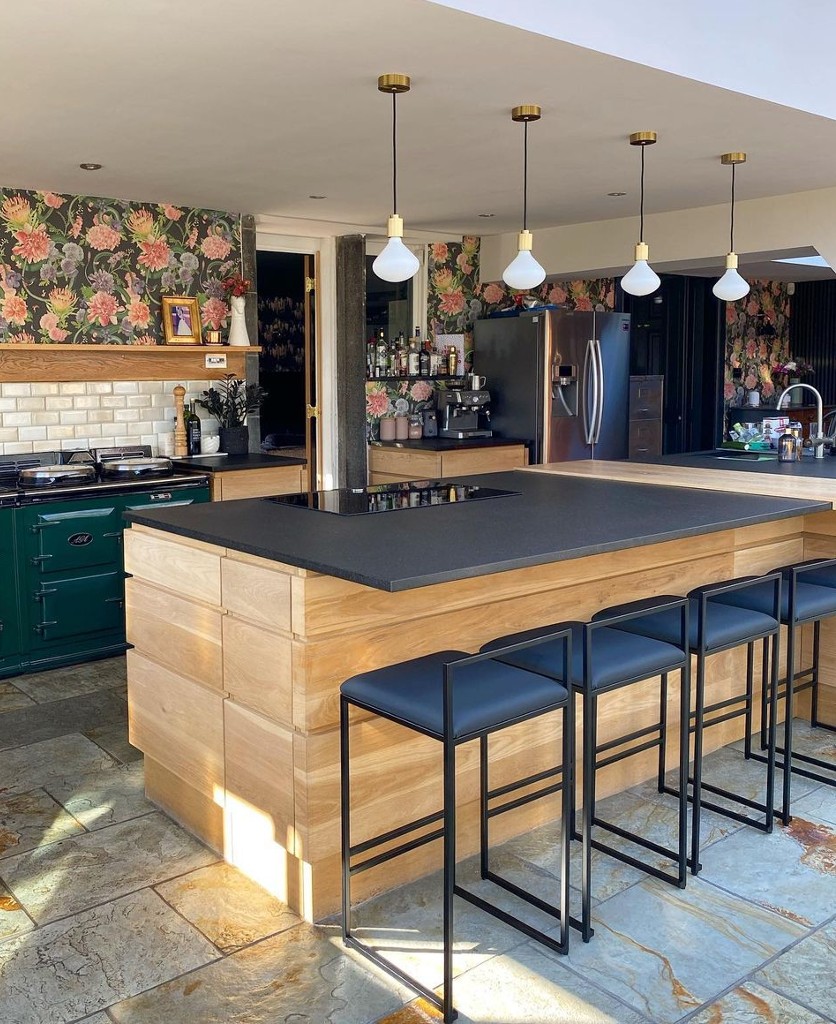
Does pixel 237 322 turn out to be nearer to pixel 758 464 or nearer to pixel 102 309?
pixel 102 309

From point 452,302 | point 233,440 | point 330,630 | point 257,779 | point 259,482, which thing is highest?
point 452,302

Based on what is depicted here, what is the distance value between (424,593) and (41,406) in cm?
336

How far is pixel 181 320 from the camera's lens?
5.73 metres

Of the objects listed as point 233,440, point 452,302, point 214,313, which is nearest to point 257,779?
point 233,440

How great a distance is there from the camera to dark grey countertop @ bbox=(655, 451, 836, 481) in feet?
14.5

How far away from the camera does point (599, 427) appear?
281 inches

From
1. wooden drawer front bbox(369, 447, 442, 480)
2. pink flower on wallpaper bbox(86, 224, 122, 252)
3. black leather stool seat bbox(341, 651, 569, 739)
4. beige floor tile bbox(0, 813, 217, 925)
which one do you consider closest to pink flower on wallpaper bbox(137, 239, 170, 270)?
pink flower on wallpaper bbox(86, 224, 122, 252)

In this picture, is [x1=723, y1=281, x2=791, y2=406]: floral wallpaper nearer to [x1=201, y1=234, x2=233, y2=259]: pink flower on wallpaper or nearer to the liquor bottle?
[x1=201, y1=234, x2=233, y2=259]: pink flower on wallpaper

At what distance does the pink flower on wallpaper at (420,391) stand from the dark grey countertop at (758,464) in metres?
2.45

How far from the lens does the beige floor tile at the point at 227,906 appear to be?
2.54 m

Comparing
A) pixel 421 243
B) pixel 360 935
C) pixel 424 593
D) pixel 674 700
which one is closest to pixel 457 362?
pixel 421 243

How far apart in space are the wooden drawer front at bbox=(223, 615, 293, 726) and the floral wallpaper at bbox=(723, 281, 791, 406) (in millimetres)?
7723

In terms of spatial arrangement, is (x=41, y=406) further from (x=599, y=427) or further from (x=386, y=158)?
(x=599, y=427)

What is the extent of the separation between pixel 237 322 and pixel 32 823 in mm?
3456
